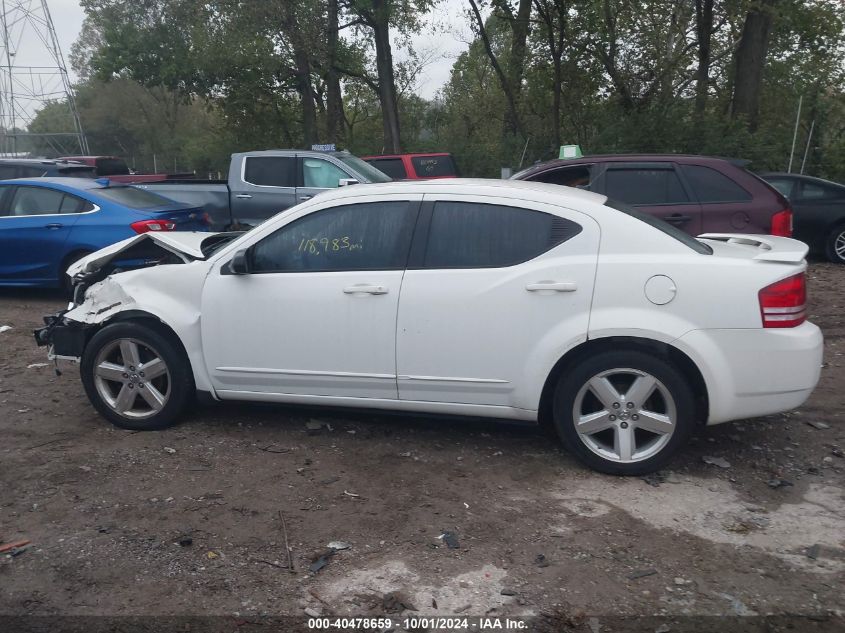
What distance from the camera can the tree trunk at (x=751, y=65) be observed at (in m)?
17.8

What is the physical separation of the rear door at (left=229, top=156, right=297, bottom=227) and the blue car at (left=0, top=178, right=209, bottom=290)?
Result: 2157 mm

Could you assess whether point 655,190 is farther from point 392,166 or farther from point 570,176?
Answer: point 392,166

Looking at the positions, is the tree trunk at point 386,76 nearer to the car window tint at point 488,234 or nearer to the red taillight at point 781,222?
the red taillight at point 781,222

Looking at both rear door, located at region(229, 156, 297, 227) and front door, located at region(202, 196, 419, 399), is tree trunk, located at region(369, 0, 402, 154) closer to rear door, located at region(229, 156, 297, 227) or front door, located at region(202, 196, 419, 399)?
rear door, located at region(229, 156, 297, 227)

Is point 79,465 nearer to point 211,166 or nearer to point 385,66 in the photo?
point 385,66

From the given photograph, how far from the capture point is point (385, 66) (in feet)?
77.9

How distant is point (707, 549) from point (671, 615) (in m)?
0.64

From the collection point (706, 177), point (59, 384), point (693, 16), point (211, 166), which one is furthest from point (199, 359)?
point (211, 166)

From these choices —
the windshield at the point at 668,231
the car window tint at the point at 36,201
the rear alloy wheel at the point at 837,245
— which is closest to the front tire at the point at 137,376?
the windshield at the point at 668,231

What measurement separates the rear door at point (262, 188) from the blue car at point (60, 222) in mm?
2157

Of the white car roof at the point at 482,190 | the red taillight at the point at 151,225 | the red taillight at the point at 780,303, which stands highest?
the white car roof at the point at 482,190

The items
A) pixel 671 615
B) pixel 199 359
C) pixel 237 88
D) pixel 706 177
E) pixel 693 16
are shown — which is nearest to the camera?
pixel 671 615

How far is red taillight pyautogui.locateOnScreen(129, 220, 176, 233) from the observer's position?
9.57 meters

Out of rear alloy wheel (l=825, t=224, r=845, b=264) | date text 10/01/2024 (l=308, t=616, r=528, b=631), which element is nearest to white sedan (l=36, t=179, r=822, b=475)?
date text 10/01/2024 (l=308, t=616, r=528, b=631)
